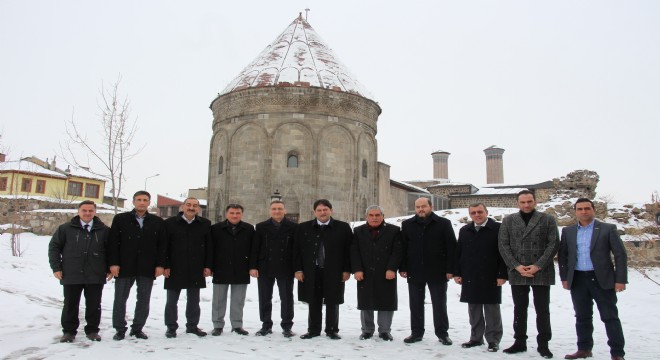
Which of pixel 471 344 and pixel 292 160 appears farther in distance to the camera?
pixel 292 160

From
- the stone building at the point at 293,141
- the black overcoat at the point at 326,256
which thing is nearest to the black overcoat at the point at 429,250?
the black overcoat at the point at 326,256

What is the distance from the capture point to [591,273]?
5.86 m

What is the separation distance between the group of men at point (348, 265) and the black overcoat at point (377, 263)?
1 centimetres

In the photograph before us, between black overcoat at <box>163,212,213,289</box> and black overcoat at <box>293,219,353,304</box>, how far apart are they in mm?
1215

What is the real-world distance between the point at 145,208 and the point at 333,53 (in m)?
18.8

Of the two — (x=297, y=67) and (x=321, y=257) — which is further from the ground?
(x=297, y=67)

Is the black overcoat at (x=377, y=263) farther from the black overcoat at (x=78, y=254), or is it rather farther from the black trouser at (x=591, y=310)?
the black overcoat at (x=78, y=254)

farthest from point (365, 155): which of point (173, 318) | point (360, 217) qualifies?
point (173, 318)

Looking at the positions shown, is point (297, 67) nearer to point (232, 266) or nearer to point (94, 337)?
point (232, 266)

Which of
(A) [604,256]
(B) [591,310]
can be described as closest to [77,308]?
(B) [591,310]

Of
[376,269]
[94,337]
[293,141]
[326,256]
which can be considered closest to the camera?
[94,337]

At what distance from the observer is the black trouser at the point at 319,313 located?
6.64m

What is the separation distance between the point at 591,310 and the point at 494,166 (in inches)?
1883

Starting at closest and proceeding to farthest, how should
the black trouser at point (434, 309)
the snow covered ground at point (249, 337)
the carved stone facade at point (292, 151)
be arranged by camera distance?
1. the snow covered ground at point (249, 337)
2. the black trouser at point (434, 309)
3. the carved stone facade at point (292, 151)
